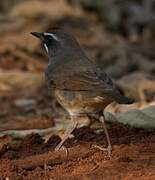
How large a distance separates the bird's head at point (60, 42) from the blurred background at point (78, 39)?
138 cm

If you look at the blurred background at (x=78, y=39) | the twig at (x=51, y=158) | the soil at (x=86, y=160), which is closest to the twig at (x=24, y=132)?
the blurred background at (x=78, y=39)

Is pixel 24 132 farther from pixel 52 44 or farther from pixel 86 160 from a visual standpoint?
pixel 86 160

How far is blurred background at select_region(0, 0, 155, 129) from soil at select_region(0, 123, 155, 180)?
1972 mm

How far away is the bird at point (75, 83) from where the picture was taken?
664 centimetres

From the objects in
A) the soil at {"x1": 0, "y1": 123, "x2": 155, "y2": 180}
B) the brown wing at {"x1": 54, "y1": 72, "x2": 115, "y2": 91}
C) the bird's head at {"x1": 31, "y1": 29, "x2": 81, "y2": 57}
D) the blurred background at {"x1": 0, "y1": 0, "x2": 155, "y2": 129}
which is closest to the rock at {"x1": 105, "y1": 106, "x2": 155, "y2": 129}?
the soil at {"x1": 0, "y1": 123, "x2": 155, "y2": 180}

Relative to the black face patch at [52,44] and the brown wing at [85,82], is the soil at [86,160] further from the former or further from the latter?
the black face patch at [52,44]

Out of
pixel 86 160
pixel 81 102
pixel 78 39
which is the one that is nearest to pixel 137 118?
pixel 81 102

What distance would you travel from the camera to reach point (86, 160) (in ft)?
20.2

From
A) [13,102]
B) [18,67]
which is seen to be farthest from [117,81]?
[18,67]

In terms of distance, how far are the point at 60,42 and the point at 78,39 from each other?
7384mm

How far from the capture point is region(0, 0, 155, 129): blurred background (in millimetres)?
10539

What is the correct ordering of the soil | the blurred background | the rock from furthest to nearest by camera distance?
the blurred background
the rock
the soil

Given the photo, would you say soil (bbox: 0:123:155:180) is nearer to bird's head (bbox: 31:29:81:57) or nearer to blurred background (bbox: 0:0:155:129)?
bird's head (bbox: 31:29:81:57)

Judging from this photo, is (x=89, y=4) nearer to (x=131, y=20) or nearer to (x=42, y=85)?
(x=131, y=20)
